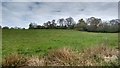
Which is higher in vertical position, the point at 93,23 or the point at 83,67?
the point at 93,23

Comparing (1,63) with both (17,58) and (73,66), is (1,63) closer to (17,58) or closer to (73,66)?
(17,58)

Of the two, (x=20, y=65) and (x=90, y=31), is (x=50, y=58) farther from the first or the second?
(x=90, y=31)

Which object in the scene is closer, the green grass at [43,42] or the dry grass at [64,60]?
the dry grass at [64,60]

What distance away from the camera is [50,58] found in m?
8.55

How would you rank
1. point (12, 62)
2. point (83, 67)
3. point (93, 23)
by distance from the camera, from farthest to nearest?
point (93, 23) < point (12, 62) < point (83, 67)

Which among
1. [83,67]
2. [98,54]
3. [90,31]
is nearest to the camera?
[83,67]

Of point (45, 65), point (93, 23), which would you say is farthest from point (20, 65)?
point (93, 23)

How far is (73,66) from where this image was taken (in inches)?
299

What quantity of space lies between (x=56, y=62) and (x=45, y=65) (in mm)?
513

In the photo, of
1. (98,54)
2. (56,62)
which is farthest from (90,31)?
(56,62)

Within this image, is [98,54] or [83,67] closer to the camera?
[83,67]

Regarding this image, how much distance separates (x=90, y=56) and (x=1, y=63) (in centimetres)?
354

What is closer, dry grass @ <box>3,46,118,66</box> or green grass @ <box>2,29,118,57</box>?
dry grass @ <box>3,46,118,66</box>

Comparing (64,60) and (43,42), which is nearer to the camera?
(64,60)
